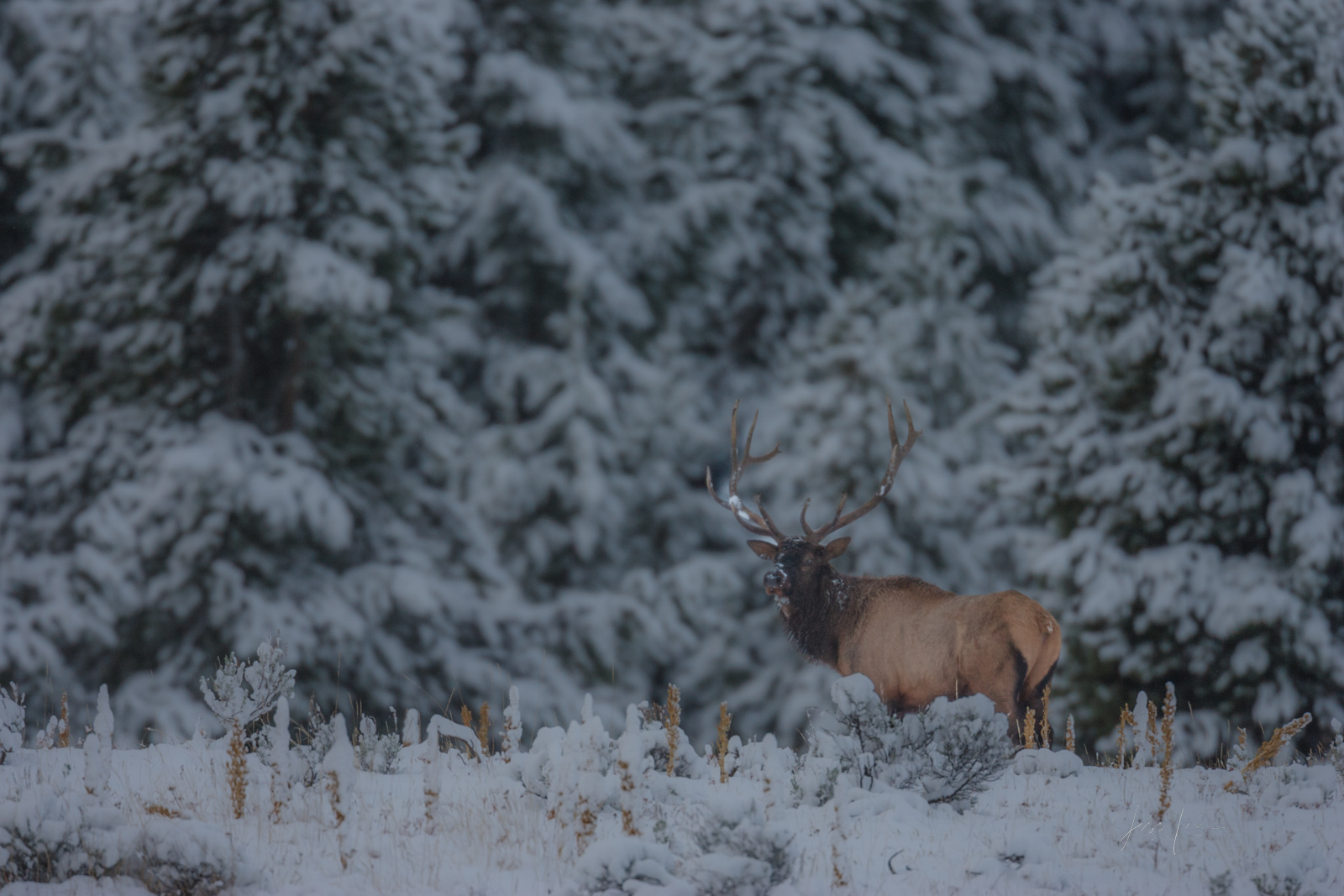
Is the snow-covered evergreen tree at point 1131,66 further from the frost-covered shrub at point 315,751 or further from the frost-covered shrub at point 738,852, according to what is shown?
the frost-covered shrub at point 738,852

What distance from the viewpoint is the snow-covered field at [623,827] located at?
4.16 meters

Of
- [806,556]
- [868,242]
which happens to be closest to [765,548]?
[806,556]

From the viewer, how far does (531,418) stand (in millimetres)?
21516

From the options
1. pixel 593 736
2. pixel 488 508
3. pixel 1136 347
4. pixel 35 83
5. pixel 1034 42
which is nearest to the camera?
pixel 593 736

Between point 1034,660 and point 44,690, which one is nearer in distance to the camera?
point 1034,660

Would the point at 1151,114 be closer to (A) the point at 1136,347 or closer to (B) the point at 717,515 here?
(B) the point at 717,515

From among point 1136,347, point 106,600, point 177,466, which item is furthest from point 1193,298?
point 106,600

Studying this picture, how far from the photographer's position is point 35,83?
615 inches

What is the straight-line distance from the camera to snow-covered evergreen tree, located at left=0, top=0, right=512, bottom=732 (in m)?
12.5

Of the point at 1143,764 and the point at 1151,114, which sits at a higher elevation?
the point at 1143,764

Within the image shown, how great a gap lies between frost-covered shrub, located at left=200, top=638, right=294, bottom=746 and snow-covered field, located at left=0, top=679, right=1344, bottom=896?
270mm

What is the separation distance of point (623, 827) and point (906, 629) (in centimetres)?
346

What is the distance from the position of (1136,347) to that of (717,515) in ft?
31.9

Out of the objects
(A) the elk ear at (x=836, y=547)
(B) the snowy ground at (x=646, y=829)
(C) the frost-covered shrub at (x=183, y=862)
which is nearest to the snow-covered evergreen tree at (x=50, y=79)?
(A) the elk ear at (x=836, y=547)
